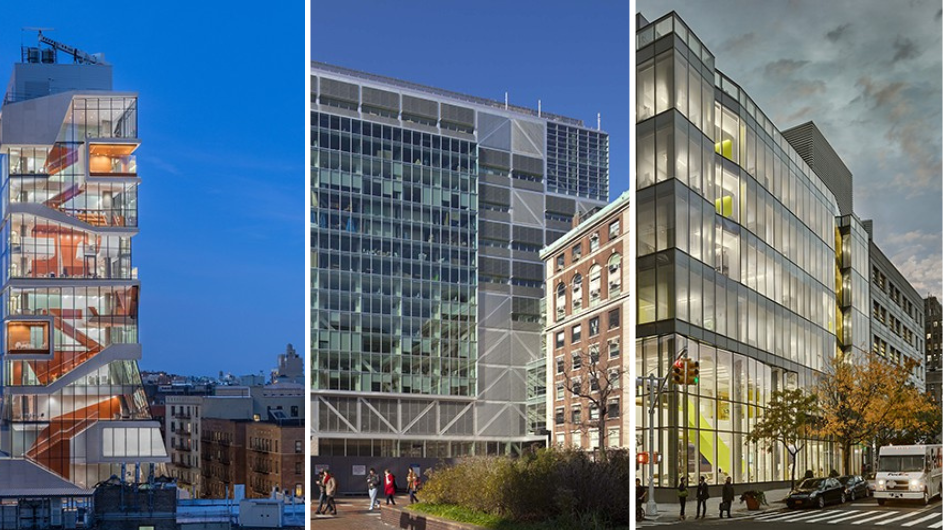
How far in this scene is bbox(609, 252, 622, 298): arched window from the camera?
8781mm

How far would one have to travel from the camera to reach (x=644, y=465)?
13.2m

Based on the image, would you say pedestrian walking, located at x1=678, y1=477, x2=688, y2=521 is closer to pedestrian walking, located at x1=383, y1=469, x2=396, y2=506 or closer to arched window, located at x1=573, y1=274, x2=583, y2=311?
arched window, located at x1=573, y1=274, x2=583, y2=311

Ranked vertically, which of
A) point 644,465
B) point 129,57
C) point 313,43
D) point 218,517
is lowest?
point 218,517

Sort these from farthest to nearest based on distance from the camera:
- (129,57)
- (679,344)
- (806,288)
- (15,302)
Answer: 1. (806,288)
2. (129,57)
3. (679,344)
4. (15,302)

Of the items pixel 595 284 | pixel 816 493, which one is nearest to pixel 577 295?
pixel 595 284

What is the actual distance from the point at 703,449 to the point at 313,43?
358 inches

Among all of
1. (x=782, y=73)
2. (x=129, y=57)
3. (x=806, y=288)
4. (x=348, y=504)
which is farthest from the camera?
(x=806, y=288)

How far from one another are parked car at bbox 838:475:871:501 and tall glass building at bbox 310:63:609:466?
408 inches

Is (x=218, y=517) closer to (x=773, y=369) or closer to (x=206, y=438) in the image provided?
(x=206, y=438)

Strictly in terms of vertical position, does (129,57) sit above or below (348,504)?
above

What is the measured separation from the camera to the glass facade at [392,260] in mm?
8250

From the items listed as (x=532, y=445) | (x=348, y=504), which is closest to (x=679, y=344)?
(x=532, y=445)

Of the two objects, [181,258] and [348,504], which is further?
[181,258]

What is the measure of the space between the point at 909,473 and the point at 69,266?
1416cm
